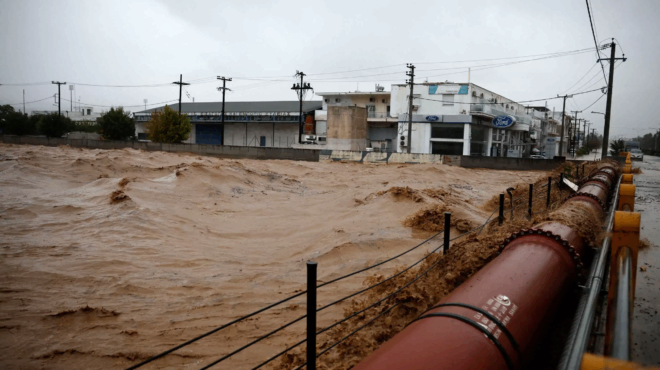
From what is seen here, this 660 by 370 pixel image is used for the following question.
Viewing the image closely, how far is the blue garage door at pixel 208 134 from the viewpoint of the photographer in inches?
2598

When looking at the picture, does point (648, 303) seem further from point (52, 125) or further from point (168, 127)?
point (52, 125)

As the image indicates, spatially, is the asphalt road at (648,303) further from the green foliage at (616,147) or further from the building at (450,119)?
the green foliage at (616,147)

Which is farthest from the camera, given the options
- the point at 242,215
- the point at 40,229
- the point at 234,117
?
the point at 234,117

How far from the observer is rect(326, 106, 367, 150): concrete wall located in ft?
170

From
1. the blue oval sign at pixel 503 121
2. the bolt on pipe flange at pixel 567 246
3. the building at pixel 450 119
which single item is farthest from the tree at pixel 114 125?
the bolt on pipe flange at pixel 567 246

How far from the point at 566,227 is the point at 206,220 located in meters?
9.46

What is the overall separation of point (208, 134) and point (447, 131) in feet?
117

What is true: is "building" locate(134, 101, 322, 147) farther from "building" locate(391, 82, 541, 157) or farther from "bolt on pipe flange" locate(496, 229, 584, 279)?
"bolt on pipe flange" locate(496, 229, 584, 279)

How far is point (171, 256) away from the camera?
8703 millimetres

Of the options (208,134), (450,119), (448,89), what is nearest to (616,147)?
(448,89)

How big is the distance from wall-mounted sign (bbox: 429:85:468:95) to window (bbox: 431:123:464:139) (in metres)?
3.78

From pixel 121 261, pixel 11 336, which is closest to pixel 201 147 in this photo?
pixel 121 261

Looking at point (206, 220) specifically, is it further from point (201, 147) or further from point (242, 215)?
point (201, 147)

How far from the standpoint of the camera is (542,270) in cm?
379
